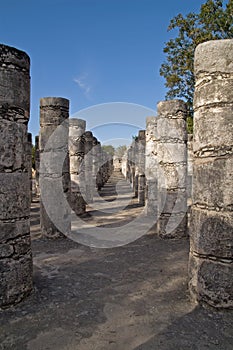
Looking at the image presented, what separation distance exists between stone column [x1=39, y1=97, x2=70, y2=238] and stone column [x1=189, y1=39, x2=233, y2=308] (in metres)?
4.72

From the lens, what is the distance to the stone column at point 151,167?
1151cm

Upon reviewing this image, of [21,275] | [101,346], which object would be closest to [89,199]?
[21,275]

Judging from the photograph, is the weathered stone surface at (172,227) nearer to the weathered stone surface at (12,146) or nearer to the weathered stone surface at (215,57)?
the weathered stone surface at (215,57)

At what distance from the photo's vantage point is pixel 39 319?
3.97 meters

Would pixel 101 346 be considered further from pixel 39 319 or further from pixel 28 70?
pixel 28 70

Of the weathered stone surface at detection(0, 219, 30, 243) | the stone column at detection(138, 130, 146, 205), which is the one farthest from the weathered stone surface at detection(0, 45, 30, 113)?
the stone column at detection(138, 130, 146, 205)

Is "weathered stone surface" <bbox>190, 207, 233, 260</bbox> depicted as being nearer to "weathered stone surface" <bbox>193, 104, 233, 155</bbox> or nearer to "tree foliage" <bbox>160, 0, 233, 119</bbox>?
"weathered stone surface" <bbox>193, 104, 233, 155</bbox>

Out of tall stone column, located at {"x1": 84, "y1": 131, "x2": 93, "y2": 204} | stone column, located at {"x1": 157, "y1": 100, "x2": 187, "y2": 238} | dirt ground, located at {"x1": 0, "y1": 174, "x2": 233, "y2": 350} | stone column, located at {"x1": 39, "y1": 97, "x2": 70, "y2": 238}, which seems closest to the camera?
dirt ground, located at {"x1": 0, "y1": 174, "x2": 233, "y2": 350}

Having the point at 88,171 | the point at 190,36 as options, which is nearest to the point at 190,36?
the point at 190,36

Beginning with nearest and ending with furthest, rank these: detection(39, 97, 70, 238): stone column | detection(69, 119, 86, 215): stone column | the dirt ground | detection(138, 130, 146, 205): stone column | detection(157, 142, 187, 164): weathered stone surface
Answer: the dirt ground, detection(39, 97, 70, 238): stone column, detection(157, 142, 187, 164): weathered stone surface, detection(69, 119, 86, 215): stone column, detection(138, 130, 146, 205): stone column

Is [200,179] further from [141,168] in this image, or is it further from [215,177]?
[141,168]

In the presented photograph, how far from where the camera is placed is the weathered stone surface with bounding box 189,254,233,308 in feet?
13.6

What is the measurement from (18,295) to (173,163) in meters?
5.55

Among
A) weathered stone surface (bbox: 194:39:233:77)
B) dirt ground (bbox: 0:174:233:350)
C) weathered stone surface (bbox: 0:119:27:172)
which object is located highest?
weathered stone surface (bbox: 194:39:233:77)
